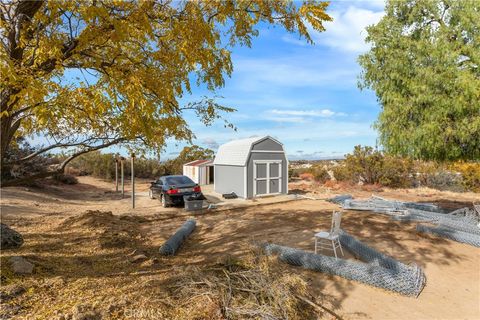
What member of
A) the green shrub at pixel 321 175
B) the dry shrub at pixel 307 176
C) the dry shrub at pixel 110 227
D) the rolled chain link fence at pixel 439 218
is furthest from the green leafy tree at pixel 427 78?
the dry shrub at pixel 307 176

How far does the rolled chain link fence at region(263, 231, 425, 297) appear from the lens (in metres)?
5.29

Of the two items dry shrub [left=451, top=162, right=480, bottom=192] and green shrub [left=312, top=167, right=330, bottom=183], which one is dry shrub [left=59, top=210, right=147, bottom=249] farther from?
dry shrub [left=451, top=162, right=480, bottom=192]

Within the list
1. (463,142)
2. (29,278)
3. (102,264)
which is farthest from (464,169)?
(29,278)

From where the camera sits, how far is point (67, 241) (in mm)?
8141

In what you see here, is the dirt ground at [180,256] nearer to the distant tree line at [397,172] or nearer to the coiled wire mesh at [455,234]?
the coiled wire mesh at [455,234]

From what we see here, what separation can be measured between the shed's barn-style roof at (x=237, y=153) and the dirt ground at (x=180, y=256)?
4.54m

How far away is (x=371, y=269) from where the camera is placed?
555 centimetres

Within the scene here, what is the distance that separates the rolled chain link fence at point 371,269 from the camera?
5.29m

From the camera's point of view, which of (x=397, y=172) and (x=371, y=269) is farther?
(x=397, y=172)

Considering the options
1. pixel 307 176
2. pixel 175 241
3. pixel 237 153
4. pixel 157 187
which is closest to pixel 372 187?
pixel 307 176

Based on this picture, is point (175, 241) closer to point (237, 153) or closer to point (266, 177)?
point (266, 177)

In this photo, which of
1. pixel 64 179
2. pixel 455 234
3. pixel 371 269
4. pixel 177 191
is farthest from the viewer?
pixel 64 179

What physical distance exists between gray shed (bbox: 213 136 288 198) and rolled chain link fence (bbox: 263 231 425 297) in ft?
36.3

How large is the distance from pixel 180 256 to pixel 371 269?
4.47 meters
